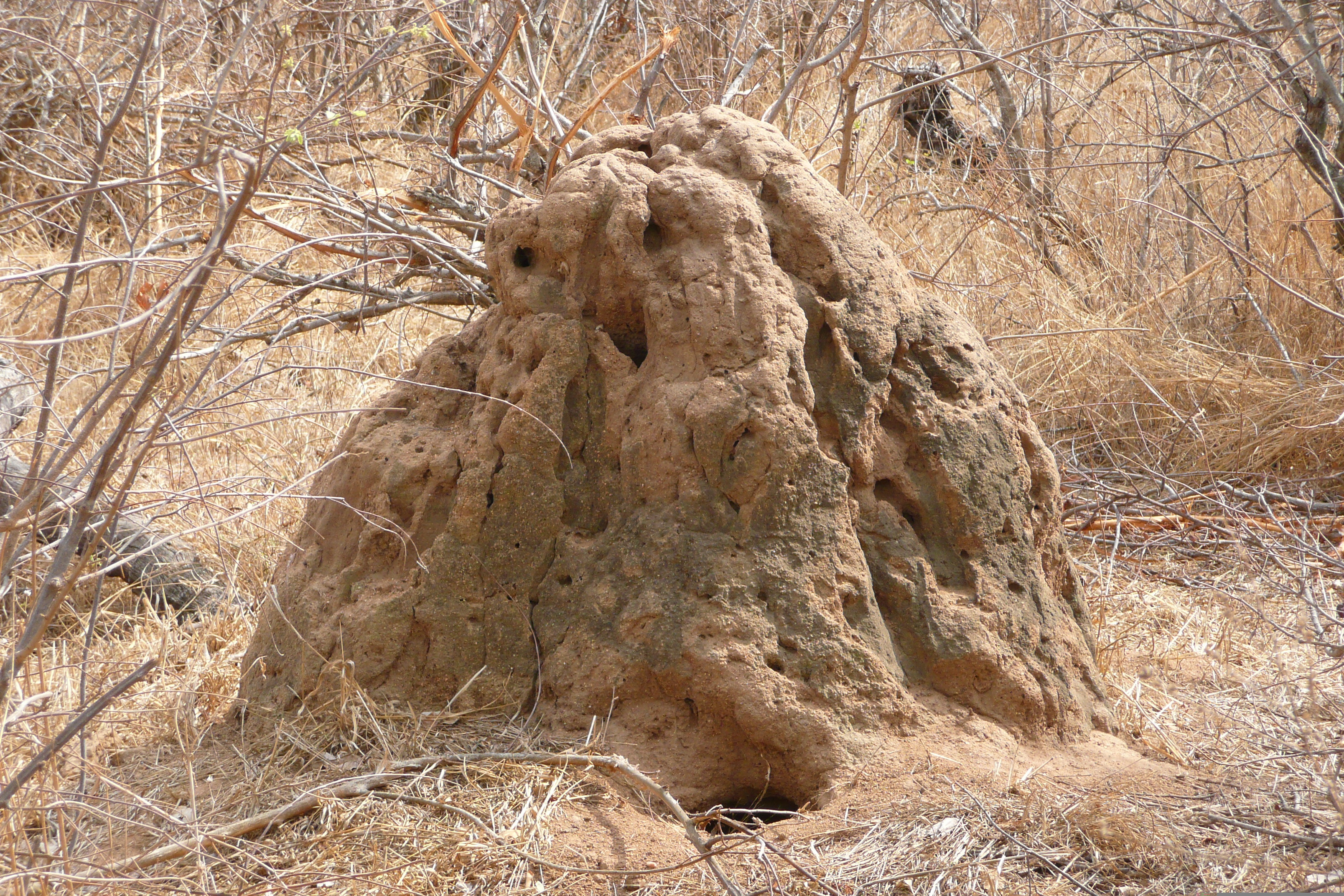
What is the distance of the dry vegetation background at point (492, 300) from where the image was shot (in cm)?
218

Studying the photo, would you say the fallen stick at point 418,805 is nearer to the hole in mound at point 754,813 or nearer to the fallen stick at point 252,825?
the fallen stick at point 252,825

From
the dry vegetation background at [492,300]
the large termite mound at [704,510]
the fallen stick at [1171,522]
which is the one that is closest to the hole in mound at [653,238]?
the large termite mound at [704,510]

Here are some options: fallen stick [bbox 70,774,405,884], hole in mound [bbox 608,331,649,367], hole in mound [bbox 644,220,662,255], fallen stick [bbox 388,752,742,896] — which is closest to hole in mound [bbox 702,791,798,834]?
fallen stick [bbox 388,752,742,896]

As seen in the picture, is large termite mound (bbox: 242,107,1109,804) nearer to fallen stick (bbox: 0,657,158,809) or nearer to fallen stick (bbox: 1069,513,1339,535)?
fallen stick (bbox: 0,657,158,809)

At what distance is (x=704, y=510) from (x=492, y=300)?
2278 millimetres

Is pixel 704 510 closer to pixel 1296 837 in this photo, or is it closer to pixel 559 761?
pixel 559 761

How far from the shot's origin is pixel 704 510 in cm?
262

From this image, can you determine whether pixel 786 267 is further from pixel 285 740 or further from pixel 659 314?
pixel 285 740

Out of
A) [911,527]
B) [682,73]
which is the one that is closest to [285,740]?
[911,527]

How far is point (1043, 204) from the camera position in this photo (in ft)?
22.0

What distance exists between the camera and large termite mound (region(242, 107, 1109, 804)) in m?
2.58

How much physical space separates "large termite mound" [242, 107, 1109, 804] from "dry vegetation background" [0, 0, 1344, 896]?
0.65ft

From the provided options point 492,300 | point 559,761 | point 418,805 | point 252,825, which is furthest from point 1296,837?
point 492,300

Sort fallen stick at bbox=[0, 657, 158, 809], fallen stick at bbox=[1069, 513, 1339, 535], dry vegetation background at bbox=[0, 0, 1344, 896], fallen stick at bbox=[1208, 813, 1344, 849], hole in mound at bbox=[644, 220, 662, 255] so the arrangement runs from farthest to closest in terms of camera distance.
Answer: fallen stick at bbox=[1069, 513, 1339, 535], hole in mound at bbox=[644, 220, 662, 255], dry vegetation background at bbox=[0, 0, 1344, 896], fallen stick at bbox=[1208, 813, 1344, 849], fallen stick at bbox=[0, 657, 158, 809]
